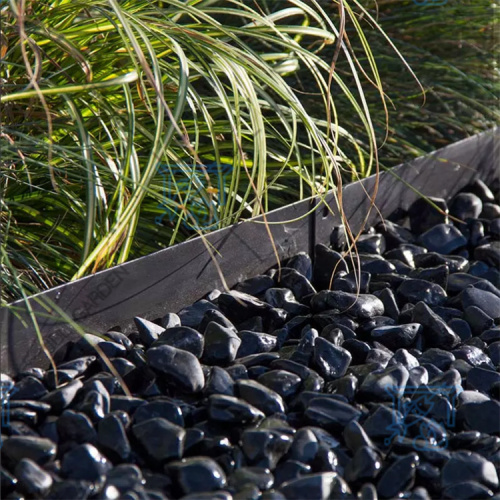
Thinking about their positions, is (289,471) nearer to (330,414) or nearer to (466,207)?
(330,414)

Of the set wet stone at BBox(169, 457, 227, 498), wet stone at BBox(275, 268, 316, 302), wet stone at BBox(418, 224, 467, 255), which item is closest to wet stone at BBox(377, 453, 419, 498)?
wet stone at BBox(169, 457, 227, 498)

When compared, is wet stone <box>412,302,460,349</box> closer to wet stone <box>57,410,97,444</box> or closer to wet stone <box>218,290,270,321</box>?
wet stone <box>218,290,270,321</box>

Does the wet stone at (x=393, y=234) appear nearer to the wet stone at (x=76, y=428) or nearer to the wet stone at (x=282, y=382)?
the wet stone at (x=282, y=382)

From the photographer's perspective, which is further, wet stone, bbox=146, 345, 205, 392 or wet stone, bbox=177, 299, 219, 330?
wet stone, bbox=177, 299, 219, 330

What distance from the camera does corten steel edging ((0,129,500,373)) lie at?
1.27 meters

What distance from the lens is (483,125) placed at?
252 centimetres

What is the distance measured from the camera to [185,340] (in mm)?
1299

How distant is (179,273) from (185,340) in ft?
0.79

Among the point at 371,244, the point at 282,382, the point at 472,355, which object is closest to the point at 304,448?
the point at 282,382

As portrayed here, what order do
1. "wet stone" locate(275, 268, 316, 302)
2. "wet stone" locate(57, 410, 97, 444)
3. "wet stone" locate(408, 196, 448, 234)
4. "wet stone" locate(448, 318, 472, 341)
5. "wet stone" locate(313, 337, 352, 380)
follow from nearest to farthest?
1. "wet stone" locate(57, 410, 97, 444)
2. "wet stone" locate(313, 337, 352, 380)
3. "wet stone" locate(448, 318, 472, 341)
4. "wet stone" locate(275, 268, 316, 302)
5. "wet stone" locate(408, 196, 448, 234)

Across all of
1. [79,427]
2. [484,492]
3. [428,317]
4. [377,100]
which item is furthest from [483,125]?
[79,427]

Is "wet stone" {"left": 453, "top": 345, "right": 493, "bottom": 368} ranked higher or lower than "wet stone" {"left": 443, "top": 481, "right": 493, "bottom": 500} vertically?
lower

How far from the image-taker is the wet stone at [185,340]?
1295 mm

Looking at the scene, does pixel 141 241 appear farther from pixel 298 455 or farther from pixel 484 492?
pixel 484 492
